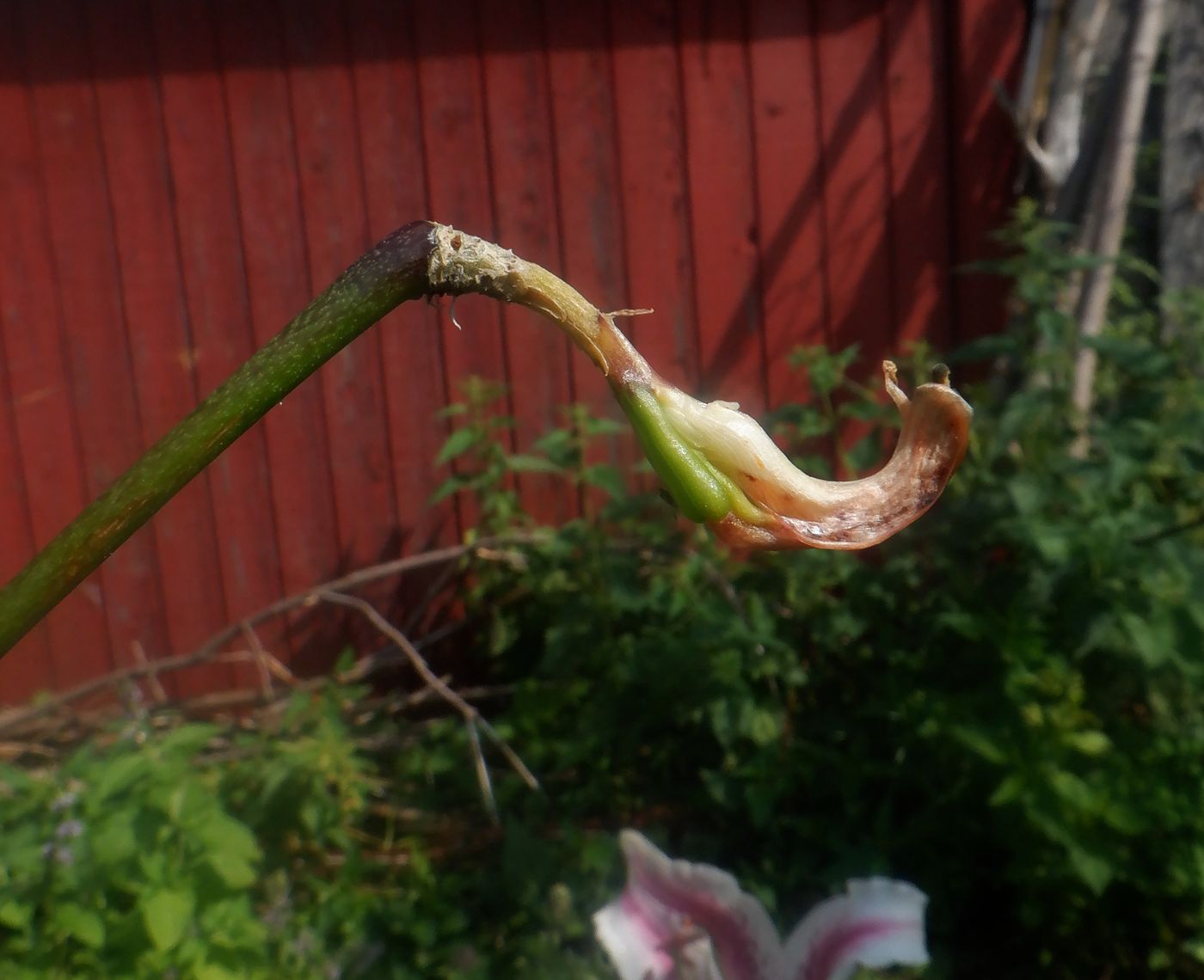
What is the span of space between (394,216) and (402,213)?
21 mm

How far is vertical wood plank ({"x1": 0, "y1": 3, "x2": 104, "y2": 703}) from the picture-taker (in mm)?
2764

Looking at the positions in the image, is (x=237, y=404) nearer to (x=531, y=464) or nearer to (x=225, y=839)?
(x=225, y=839)

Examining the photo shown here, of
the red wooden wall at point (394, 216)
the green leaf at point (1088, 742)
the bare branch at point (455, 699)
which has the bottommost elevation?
the bare branch at point (455, 699)

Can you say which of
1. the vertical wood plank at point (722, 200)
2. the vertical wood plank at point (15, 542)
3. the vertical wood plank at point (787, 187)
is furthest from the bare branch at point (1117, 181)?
the vertical wood plank at point (15, 542)

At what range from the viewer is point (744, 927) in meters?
1.46

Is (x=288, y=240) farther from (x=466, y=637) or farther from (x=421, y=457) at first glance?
(x=466, y=637)

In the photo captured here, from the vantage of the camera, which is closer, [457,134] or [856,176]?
[457,134]

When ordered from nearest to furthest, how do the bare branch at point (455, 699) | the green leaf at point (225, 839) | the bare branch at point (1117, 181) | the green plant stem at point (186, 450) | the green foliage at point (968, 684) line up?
the green plant stem at point (186, 450), the green leaf at point (225, 839), the green foliage at point (968, 684), the bare branch at point (455, 699), the bare branch at point (1117, 181)

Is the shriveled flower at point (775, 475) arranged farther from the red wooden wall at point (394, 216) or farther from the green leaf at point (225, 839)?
the red wooden wall at point (394, 216)

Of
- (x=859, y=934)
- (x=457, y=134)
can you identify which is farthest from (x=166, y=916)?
(x=457, y=134)

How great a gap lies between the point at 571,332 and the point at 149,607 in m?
2.71

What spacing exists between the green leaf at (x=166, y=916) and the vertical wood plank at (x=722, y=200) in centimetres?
177

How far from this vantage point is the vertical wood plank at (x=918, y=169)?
9.53 ft

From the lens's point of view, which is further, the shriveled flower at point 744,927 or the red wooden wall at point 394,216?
the red wooden wall at point 394,216
